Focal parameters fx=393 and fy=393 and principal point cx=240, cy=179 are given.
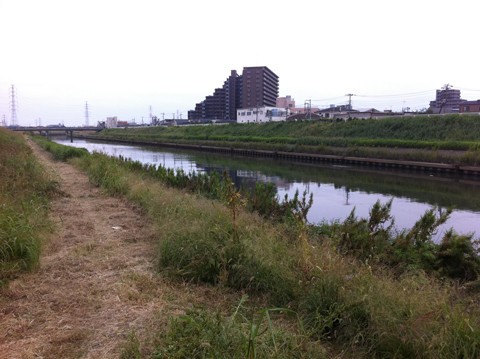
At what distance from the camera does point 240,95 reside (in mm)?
128125

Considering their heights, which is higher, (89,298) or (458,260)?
(89,298)

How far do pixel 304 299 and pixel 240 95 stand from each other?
418 feet

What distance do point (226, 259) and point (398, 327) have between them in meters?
2.13

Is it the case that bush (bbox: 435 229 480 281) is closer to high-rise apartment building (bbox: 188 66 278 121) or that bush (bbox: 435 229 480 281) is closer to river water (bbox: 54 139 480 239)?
river water (bbox: 54 139 480 239)

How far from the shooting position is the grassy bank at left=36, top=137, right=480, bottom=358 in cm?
305

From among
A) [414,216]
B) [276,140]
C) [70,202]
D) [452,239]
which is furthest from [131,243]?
[276,140]

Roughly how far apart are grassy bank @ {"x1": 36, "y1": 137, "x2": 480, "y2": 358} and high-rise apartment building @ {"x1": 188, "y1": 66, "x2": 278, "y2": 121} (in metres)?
114

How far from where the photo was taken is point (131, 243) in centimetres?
633

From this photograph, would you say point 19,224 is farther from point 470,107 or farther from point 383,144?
point 470,107

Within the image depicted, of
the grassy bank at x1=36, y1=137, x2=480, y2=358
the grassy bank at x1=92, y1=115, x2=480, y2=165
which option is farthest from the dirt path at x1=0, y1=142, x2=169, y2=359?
the grassy bank at x1=92, y1=115, x2=480, y2=165

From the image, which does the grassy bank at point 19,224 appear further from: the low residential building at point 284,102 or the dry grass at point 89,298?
the low residential building at point 284,102

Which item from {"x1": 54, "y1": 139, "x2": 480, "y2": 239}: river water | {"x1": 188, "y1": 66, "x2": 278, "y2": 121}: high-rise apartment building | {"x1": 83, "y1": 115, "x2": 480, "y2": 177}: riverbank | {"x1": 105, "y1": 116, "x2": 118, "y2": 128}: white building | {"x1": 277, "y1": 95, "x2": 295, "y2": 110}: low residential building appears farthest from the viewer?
{"x1": 105, "y1": 116, "x2": 118, "y2": 128}: white building

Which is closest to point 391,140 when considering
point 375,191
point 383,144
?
point 383,144

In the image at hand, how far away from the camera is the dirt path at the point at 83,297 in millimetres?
3301
